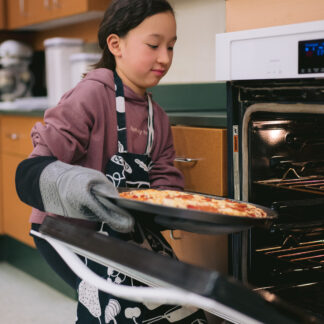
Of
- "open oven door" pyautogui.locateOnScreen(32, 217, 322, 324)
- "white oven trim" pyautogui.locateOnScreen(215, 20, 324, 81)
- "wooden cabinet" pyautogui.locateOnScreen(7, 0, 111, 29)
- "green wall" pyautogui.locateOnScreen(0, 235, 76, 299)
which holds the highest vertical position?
"wooden cabinet" pyautogui.locateOnScreen(7, 0, 111, 29)

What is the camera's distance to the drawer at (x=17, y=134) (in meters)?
2.73

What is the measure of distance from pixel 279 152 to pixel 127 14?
0.56m

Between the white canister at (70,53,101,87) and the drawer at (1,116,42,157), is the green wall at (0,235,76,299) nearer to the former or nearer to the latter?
the drawer at (1,116,42,157)

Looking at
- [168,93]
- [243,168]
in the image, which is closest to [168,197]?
[243,168]

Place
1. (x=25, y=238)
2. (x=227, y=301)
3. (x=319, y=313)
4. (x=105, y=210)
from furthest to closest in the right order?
(x=25, y=238)
(x=319, y=313)
(x=105, y=210)
(x=227, y=301)

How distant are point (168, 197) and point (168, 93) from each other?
1570mm

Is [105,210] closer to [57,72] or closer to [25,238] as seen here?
[25,238]

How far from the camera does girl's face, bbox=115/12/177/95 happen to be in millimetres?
1288

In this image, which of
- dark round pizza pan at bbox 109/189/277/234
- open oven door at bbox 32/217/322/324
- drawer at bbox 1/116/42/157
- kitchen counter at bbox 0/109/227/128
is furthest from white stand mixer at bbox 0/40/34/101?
open oven door at bbox 32/217/322/324

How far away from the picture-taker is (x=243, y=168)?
4.61ft

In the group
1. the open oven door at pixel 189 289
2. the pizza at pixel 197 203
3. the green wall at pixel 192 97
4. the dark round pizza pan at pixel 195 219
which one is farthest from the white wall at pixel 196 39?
the open oven door at pixel 189 289

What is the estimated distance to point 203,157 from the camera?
5.45ft

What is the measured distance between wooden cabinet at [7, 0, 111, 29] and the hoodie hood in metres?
1.61

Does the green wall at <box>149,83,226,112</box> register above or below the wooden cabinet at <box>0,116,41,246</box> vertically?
above
